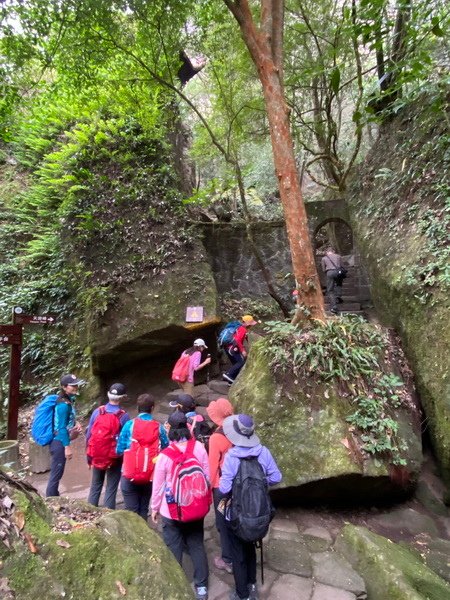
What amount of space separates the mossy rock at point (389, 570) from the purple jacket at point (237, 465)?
136 cm

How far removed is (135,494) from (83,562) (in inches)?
88.2

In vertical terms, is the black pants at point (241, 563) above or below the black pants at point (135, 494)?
below

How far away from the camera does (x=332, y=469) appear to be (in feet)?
14.5

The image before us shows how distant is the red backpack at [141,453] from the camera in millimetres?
3604

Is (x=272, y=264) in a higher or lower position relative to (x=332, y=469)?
higher

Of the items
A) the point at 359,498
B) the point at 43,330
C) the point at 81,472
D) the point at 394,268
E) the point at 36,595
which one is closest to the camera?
the point at 36,595

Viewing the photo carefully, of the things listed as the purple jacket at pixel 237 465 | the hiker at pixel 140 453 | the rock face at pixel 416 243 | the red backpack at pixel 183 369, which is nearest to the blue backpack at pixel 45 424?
the hiker at pixel 140 453

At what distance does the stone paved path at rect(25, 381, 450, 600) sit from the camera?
132 inches

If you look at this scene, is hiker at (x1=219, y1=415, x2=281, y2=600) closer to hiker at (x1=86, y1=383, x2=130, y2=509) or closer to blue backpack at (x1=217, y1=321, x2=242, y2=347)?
hiker at (x1=86, y1=383, x2=130, y2=509)

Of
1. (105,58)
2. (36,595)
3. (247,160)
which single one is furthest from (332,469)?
(247,160)

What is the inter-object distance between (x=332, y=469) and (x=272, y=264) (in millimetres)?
7287

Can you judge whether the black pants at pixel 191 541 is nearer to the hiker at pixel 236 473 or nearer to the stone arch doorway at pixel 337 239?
the hiker at pixel 236 473

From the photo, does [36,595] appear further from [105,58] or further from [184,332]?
[105,58]

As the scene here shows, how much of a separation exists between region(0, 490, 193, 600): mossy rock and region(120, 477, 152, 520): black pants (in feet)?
5.69
